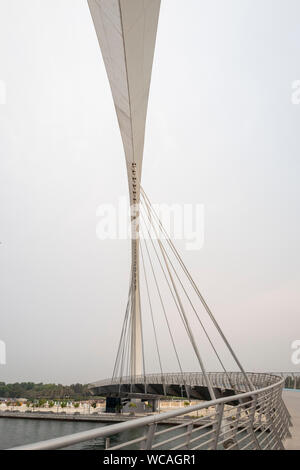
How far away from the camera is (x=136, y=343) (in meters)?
22.6

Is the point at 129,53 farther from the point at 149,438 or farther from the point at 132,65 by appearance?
the point at 149,438

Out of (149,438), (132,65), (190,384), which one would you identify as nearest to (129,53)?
(132,65)

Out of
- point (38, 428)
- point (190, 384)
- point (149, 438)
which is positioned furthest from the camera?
point (38, 428)

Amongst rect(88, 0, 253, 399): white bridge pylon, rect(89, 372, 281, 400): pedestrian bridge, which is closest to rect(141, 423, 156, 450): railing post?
rect(88, 0, 253, 399): white bridge pylon

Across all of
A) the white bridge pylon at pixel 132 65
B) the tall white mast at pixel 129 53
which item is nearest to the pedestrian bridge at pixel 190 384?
the white bridge pylon at pixel 132 65

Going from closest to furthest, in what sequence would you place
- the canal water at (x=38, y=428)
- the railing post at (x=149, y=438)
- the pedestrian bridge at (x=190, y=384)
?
1. the railing post at (x=149, y=438)
2. the pedestrian bridge at (x=190, y=384)
3. the canal water at (x=38, y=428)

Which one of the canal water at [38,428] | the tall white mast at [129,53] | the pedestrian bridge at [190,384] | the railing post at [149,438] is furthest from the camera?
the canal water at [38,428]

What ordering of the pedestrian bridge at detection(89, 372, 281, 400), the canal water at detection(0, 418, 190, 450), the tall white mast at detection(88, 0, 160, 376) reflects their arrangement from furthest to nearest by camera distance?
the canal water at detection(0, 418, 190, 450) → the pedestrian bridge at detection(89, 372, 281, 400) → the tall white mast at detection(88, 0, 160, 376)

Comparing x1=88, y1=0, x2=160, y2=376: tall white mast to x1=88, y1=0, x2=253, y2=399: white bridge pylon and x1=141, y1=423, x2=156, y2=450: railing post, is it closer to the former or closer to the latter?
x1=88, y1=0, x2=253, y2=399: white bridge pylon

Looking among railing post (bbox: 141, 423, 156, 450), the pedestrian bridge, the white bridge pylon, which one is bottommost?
the pedestrian bridge

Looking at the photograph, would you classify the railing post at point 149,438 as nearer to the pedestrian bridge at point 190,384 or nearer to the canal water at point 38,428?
the pedestrian bridge at point 190,384

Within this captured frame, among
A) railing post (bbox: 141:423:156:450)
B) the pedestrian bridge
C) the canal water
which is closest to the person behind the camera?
railing post (bbox: 141:423:156:450)
